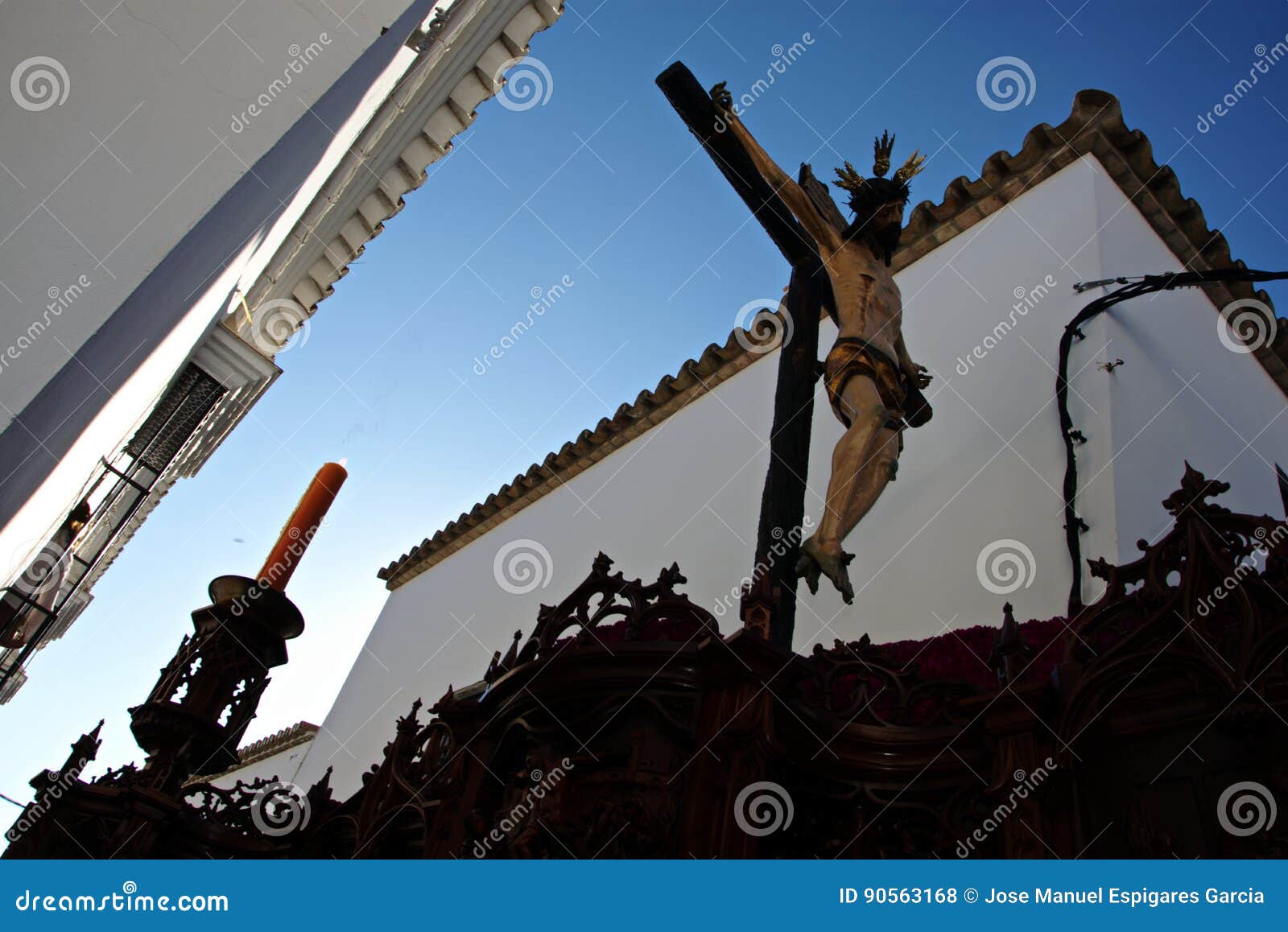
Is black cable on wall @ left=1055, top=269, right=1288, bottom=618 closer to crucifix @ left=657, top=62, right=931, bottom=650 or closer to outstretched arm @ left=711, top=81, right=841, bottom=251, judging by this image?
crucifix @ left=657, top=62, right=931, bottom=650

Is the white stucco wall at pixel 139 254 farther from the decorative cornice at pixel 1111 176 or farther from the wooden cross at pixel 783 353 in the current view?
the decorative cornice at pixel 1111 176

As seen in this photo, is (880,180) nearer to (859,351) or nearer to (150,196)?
(859,351)

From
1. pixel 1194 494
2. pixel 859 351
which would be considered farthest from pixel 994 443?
pixel 1194 494

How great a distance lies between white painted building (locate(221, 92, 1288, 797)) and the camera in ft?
15.1

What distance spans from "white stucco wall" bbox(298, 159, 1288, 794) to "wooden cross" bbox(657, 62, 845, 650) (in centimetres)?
180

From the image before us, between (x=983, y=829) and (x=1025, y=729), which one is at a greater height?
(x=1025, y=729)

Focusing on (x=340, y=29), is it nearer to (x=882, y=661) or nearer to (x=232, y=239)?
(x=232, y=239)

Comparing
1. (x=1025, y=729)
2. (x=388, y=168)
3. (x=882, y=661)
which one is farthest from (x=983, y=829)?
(x=388, y=168)

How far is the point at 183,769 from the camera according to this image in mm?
3111

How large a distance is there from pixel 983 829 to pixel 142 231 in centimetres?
392

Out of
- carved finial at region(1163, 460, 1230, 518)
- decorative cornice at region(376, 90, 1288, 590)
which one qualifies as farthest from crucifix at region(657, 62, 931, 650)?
decorative cornice at region(376, 90, 1288, 590)

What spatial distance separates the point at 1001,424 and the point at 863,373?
2627 millimetres

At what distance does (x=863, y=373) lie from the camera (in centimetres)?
299

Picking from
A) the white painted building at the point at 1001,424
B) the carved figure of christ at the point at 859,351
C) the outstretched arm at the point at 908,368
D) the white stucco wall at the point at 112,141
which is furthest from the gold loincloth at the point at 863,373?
the white stucco wall at the point at 112,141
